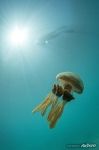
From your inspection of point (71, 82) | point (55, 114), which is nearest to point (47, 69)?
point (71, 82)

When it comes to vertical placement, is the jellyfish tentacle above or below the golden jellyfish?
below

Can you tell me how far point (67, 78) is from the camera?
174 centimetres

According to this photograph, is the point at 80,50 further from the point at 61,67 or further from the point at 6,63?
the point at 6,63

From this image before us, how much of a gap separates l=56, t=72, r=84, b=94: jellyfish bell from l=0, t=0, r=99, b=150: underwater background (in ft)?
0.09

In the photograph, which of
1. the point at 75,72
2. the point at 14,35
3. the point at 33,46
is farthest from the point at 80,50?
the point at 14,35

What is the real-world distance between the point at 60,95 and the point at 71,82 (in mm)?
99

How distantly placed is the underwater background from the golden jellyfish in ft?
0.09

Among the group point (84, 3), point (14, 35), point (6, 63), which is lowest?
point (6, 63)

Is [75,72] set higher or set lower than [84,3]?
lower

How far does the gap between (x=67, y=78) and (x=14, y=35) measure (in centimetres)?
41

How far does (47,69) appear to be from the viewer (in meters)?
1.78

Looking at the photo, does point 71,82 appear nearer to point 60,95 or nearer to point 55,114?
point 60,95

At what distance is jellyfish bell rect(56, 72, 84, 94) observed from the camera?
173 cm

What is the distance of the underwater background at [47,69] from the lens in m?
1.74
